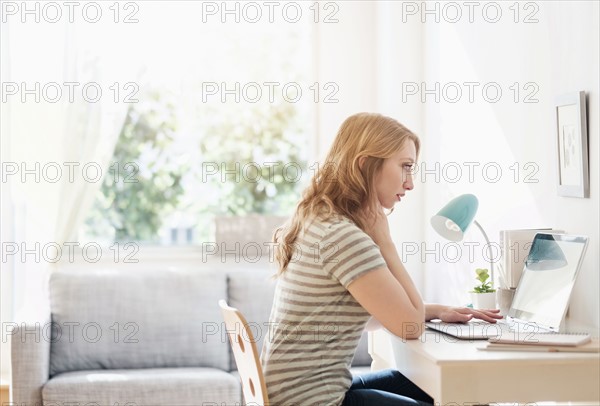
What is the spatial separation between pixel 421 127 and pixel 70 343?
1831 millimetres

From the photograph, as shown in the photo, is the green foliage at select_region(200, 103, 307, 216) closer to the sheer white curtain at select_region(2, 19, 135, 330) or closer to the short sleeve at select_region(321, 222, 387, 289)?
the sheer white curtain at select_region(2, 19, 135, 330)

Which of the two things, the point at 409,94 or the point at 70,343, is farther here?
the point at 409,94

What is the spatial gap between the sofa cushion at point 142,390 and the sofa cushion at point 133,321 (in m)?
0.24

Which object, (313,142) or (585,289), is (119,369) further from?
(585,289)

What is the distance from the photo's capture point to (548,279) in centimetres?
223

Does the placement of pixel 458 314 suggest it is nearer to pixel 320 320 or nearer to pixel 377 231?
pixel 377 231

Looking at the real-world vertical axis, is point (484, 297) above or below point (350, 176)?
below

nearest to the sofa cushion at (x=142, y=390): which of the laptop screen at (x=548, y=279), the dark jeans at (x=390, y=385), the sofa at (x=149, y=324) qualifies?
the sofa at (x=149, y=324)

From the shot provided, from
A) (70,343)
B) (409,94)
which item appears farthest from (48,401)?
(409,94)

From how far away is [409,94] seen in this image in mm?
3947

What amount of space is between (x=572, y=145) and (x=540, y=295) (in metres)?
0.43

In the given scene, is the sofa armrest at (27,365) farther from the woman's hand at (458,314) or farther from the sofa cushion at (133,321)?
the woman's hand at (458,314)

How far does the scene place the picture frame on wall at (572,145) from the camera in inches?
89.4

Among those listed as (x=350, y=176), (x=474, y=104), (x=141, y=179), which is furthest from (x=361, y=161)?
(x=141, y=179)
